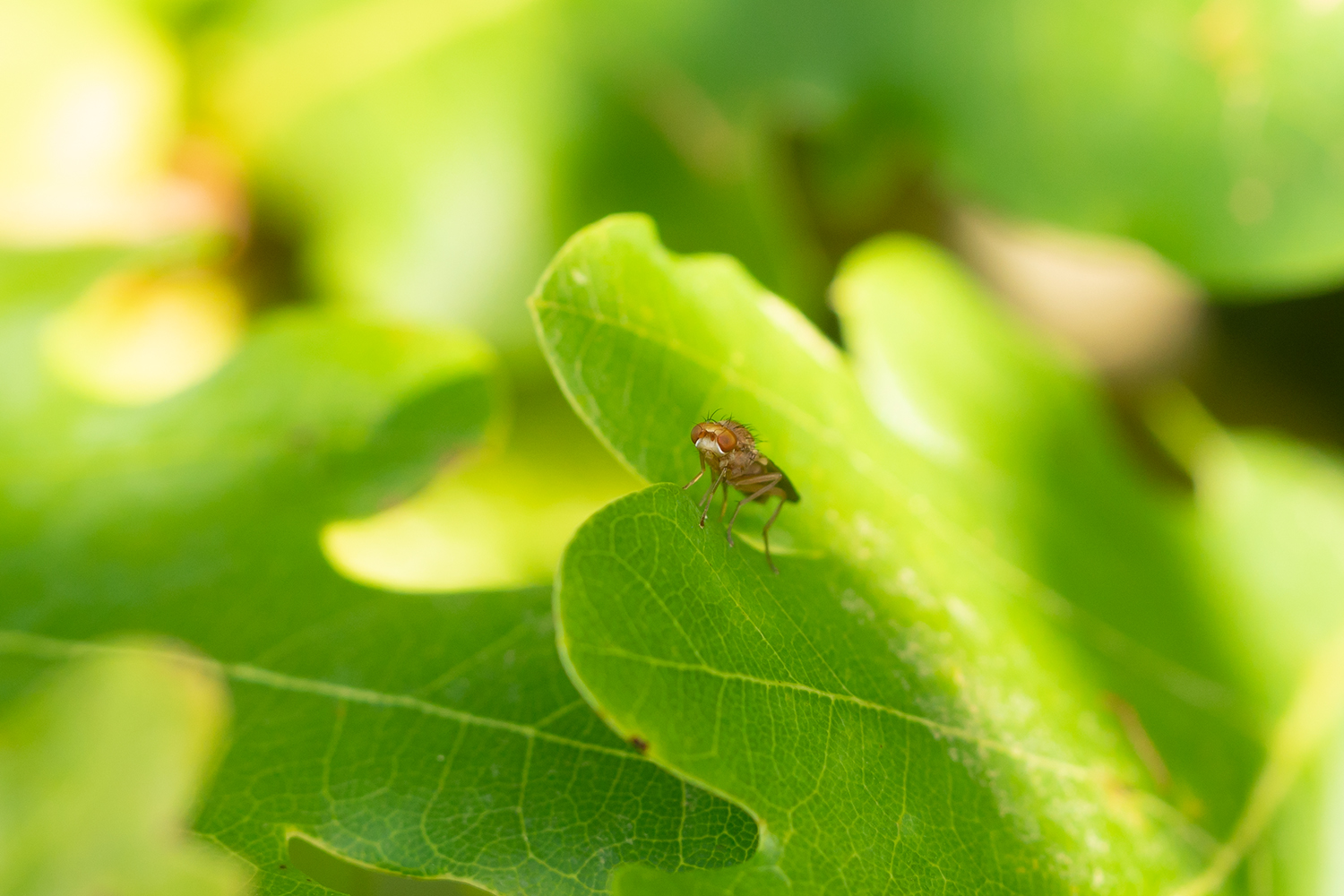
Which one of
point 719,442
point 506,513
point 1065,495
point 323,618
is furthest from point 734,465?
point 506,513

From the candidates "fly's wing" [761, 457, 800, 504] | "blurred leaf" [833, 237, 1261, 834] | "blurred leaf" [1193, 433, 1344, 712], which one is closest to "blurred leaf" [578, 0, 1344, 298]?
"blurred leaf" [833, 237, 1261, 834]

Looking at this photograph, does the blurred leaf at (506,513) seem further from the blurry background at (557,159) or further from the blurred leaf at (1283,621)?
the blurred leaf at (1283,621)

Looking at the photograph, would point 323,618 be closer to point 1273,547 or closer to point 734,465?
point 734,465

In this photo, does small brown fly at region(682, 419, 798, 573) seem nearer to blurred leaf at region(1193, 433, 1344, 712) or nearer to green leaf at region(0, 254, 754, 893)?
green leaf at region(0, 254, 754, 893)

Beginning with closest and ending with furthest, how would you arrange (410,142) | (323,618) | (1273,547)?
(323,618)
(1273,547)
(410,142)

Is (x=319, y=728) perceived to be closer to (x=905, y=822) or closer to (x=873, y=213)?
(x=905, y=822)

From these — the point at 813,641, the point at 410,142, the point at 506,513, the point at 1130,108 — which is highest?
the point at 1130,108

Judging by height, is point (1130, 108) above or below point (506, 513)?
above
